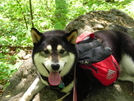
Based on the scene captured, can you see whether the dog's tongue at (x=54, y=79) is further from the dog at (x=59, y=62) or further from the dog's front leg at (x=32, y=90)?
the dog's front leg at (x=32, y=90)

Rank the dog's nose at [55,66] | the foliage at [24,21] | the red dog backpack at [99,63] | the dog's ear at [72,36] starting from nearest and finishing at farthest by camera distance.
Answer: the dog's nose at [55,66] < the dog's ear at [72,36] < the red dog backpack at [99,63] < the foliage at [24,21]

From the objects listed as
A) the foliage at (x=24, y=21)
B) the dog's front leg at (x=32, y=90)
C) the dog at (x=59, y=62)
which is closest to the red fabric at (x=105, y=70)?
the dog at (x=59, y=62)

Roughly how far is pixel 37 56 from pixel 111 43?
63.0 inches

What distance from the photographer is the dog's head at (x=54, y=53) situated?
6.05ft

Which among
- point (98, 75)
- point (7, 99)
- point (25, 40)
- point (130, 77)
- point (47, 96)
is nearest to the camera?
point (98, 75)

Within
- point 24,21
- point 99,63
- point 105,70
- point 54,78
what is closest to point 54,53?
point 54,78

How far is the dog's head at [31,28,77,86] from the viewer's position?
6.05 ft

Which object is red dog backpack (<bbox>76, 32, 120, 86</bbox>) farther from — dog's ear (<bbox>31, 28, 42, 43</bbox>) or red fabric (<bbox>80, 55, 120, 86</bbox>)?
dog's ear (<bbox>31, 28, 42, 43</bbox>)

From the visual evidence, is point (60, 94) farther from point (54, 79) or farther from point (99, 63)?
point (99, 63)

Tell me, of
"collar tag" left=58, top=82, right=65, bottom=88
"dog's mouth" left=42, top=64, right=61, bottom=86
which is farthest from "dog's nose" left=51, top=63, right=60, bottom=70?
"collar tag" left=58, top=82, right=65, bottom=88

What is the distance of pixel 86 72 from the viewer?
2258 mm

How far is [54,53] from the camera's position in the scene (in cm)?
192

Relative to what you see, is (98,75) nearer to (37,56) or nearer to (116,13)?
(37,56)

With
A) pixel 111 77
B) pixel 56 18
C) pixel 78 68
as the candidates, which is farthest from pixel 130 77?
pixel 56 18
